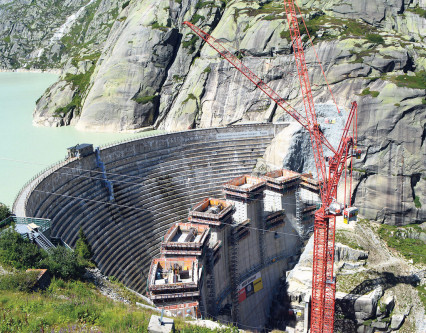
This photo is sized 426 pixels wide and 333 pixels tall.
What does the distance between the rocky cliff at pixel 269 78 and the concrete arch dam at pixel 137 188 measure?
34.2 feet

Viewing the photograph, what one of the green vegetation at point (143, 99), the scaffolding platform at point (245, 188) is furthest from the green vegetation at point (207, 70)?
the scaffolding platform at point (245, 188)

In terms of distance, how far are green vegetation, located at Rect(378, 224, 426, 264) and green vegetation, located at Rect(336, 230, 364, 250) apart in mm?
5578

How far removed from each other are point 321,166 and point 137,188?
26119 mm

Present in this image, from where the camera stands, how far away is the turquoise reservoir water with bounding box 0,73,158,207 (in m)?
54.3

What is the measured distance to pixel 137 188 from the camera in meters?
51.6

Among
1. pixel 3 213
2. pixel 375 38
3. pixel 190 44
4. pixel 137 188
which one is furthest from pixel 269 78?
pixel 3 213

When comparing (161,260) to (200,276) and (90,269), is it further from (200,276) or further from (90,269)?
(90,269)

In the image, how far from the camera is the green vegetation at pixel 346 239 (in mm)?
50906

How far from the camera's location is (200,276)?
111ft

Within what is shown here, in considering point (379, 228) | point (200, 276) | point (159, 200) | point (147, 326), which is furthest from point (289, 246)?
point (147, 326)

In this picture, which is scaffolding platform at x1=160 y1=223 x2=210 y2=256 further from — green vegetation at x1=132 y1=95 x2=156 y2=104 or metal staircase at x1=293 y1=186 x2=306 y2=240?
green vegetation at x1=132 y1=95 x2=156 y2=104

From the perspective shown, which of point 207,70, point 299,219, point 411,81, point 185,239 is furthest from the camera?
point 207,70

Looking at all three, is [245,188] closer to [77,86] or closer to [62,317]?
[62,317]

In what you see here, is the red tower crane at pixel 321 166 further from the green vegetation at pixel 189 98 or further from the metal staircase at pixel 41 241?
the metal staircase at pixel 41 241
